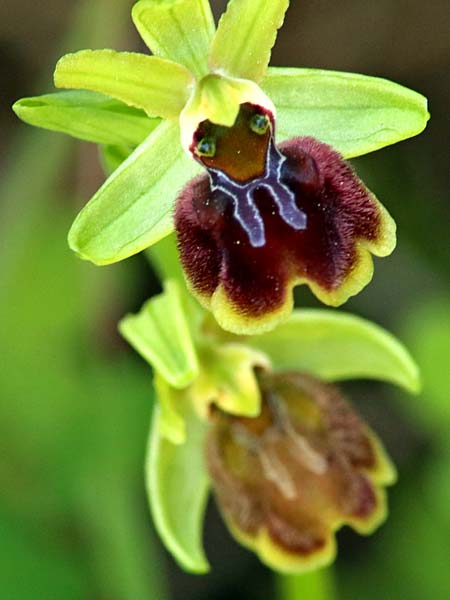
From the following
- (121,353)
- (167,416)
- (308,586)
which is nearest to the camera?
(167,416)

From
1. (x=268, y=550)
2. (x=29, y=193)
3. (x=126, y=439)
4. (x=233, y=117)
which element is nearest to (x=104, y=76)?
(x=233, y=117)

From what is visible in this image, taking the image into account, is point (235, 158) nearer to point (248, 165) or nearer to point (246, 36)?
point (248, 165)

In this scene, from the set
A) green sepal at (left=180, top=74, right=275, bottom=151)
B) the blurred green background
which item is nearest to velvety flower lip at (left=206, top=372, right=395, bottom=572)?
green sepal at (left=180, top=74, right=275, bottom=151)

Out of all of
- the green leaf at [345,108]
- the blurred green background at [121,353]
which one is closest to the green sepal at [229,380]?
the green leaf at [345,108]

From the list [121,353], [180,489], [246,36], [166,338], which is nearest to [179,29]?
[246,36]

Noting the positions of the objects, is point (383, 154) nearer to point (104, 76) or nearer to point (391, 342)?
point (391, 342)

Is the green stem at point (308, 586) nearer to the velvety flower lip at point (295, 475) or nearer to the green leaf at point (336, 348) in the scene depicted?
the velvety flower lip at point (295, 475)

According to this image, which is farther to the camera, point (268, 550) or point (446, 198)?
point (446, 198)
